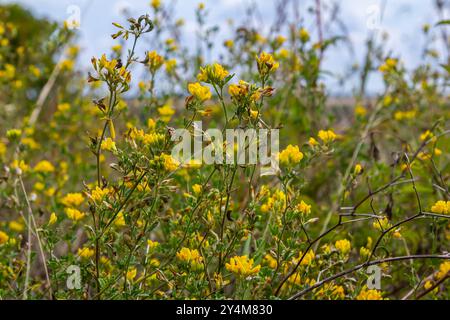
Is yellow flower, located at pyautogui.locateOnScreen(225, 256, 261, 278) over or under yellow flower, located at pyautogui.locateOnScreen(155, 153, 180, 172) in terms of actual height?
under

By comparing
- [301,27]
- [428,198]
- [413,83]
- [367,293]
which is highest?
Answer: [301,27]

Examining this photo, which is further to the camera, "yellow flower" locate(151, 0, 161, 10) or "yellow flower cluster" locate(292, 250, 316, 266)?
"yellow flower" locate(151, 0, 161, 10)

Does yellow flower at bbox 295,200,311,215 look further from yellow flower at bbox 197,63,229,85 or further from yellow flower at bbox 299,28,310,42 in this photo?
yellow flower at bbox 299,28,310,42

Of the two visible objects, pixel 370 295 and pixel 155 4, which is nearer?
pixel 370 295

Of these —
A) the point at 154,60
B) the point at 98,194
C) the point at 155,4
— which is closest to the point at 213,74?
the point at 98,194

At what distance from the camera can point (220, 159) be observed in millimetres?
1371

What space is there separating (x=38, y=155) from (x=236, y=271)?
2.83 meters

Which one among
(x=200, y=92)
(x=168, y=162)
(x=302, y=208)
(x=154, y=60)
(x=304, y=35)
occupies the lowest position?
(x=302, y=208)

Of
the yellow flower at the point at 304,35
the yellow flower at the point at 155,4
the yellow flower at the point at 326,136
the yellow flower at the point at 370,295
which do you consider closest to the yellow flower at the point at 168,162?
the yellow flower at the point at 326,136

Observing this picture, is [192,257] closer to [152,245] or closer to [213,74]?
[152,245]

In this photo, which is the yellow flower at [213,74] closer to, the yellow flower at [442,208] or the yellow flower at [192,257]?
the yellow flower at [192,257]

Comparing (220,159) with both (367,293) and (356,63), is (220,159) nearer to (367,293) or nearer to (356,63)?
(367,293)

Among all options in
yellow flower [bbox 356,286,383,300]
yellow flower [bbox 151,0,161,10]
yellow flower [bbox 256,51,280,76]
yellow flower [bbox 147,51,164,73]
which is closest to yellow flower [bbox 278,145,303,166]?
yellow flower [bbox 256,51,280,76]
